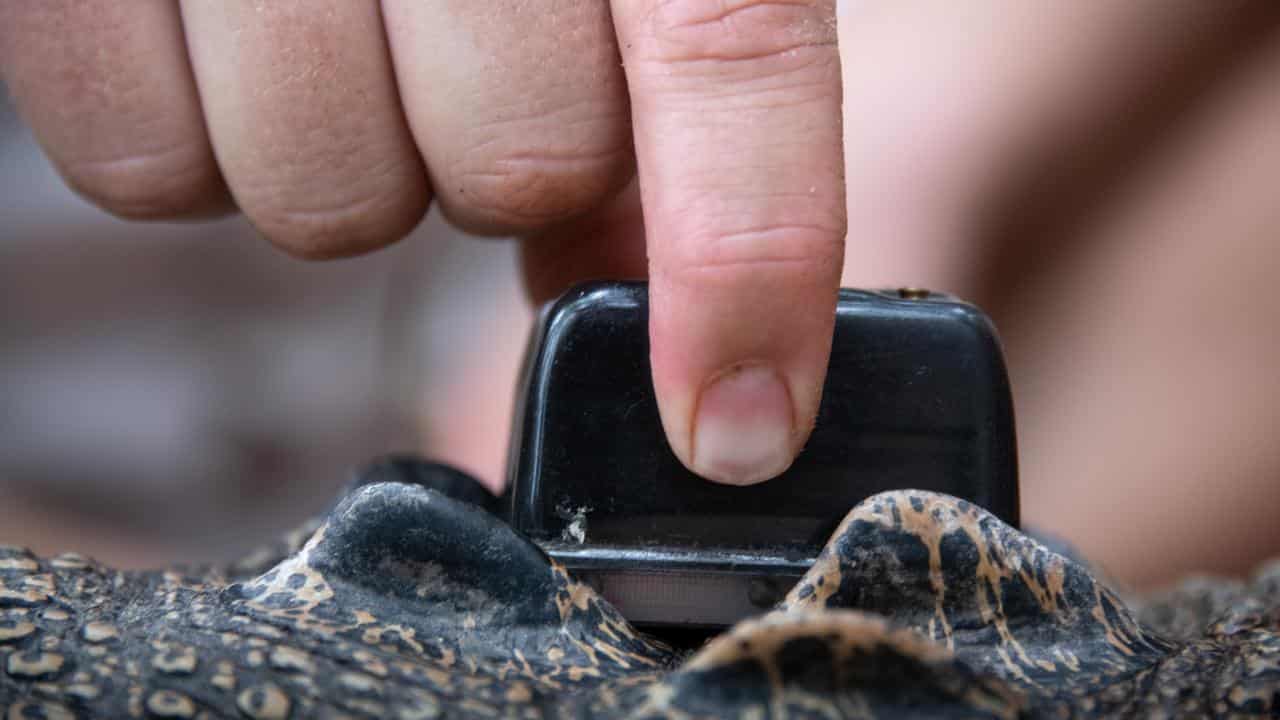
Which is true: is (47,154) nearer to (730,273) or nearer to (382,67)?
(382,67)

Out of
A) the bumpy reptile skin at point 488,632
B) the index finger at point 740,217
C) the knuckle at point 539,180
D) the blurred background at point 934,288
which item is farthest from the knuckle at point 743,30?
the blurred background at point 934,288

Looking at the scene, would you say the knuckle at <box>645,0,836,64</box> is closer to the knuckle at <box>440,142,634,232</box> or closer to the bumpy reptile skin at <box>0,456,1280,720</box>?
the knuckle at <box>440,142,634,232</box>

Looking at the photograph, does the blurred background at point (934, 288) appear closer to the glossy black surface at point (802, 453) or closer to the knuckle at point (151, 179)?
the knuckle at point (151, 179)

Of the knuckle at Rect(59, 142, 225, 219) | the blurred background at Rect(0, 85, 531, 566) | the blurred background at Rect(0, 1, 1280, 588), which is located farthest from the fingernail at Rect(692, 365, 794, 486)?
the blurred background at Rect(0, 85, 531, 566)

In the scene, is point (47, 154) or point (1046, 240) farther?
point (1046, 240)

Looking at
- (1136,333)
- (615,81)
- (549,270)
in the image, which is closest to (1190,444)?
(1136,333)

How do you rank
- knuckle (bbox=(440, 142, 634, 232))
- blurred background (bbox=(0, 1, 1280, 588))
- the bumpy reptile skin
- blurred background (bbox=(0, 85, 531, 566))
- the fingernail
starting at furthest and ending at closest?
blurred background (bbox=(0, 85, 531, 566)) < blurred background (bbox=(0, 1, 1280, 588)) < knuckle (bbox=(440, 142, 634, 232)) < the fingernail < the bumpy reptile skin

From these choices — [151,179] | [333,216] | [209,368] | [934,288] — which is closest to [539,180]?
A: [333,216]
